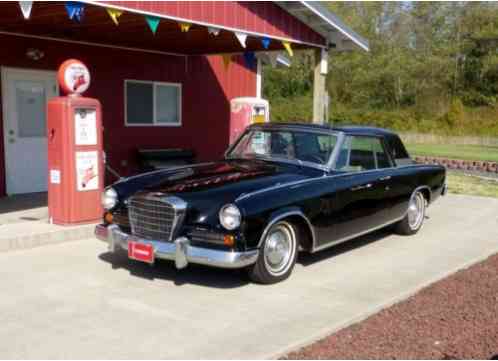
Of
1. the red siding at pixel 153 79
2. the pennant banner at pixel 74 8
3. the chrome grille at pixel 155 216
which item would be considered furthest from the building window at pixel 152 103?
the chrome grille at pixel 155 216

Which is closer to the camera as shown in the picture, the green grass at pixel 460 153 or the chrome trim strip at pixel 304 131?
the chrome trim strip at pixel 304 131

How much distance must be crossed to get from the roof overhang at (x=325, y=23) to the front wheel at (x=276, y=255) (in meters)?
5.16

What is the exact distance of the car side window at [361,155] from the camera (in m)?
6.52

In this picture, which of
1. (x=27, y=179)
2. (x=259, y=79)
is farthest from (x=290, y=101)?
(x=27, y=179)

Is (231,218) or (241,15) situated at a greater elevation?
(241,15)

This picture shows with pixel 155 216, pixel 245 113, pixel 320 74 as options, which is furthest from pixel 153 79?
pixel 155 216

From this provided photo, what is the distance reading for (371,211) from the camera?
22.2 feet

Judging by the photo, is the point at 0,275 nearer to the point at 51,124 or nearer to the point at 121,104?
the point at 51,124

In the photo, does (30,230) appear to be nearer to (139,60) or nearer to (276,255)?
(276,255)

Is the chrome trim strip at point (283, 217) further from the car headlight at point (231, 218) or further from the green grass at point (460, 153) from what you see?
the green grass at point (460, 153)

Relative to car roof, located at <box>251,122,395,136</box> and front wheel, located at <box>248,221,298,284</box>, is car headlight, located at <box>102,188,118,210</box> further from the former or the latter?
car roof, located at <box>251,122,395,136</box>

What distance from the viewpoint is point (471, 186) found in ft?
42.7

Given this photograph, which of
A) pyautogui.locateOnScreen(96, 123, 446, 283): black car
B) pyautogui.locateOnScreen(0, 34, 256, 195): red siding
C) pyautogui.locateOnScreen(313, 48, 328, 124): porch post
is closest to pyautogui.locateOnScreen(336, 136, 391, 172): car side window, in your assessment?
pyautogui.locateOnScreen(96, 123, 446, 283): black car

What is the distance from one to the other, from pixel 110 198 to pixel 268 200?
1754mm
